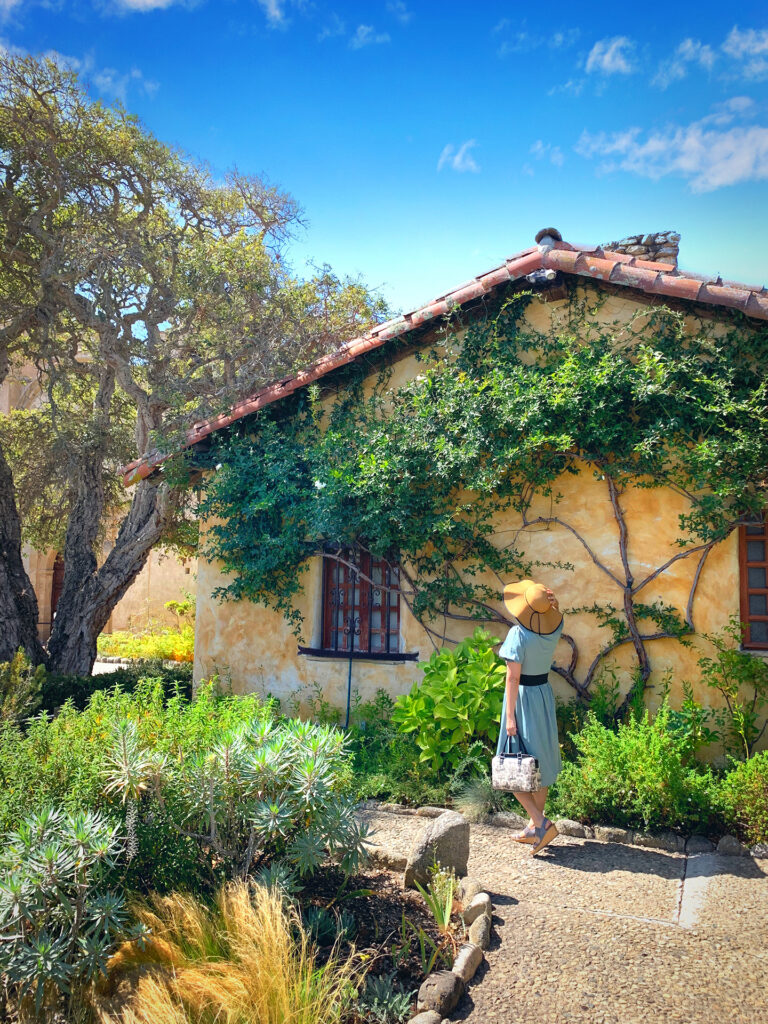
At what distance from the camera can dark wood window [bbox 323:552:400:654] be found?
802 centimetres

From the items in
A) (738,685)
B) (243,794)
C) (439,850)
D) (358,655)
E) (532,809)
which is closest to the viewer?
(243,794)

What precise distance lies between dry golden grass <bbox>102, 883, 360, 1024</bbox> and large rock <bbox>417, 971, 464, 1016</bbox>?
1.06 ft

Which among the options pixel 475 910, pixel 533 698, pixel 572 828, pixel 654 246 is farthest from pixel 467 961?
pixel 654 246

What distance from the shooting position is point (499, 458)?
680 cm

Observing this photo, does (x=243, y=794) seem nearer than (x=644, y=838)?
Yes

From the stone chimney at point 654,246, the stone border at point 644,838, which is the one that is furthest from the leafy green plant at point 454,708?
the stone chimney at point 654,246

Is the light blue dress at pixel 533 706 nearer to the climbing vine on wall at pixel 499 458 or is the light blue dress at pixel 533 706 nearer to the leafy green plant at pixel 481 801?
the leafy green plant at pixel 481 801

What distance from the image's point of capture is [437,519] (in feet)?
23.8

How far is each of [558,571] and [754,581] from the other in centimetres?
173

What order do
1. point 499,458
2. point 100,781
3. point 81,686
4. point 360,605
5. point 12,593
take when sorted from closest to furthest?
point 100,781
point 499,458
point 360,605
point 81,686
point 12,593

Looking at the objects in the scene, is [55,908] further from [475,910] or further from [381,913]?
[475,910]

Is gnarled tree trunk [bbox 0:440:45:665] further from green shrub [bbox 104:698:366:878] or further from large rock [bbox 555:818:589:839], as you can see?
A: large rock [bbox 555:818:589:839]

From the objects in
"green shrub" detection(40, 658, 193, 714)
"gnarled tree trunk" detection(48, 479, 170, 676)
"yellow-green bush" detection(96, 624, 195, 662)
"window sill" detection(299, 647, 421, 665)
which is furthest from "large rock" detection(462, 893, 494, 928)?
"yellow-green bush" detection(96, 624, 195, 662)

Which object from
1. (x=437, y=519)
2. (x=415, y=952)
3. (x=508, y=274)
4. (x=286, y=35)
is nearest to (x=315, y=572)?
(x=437, y=519)
